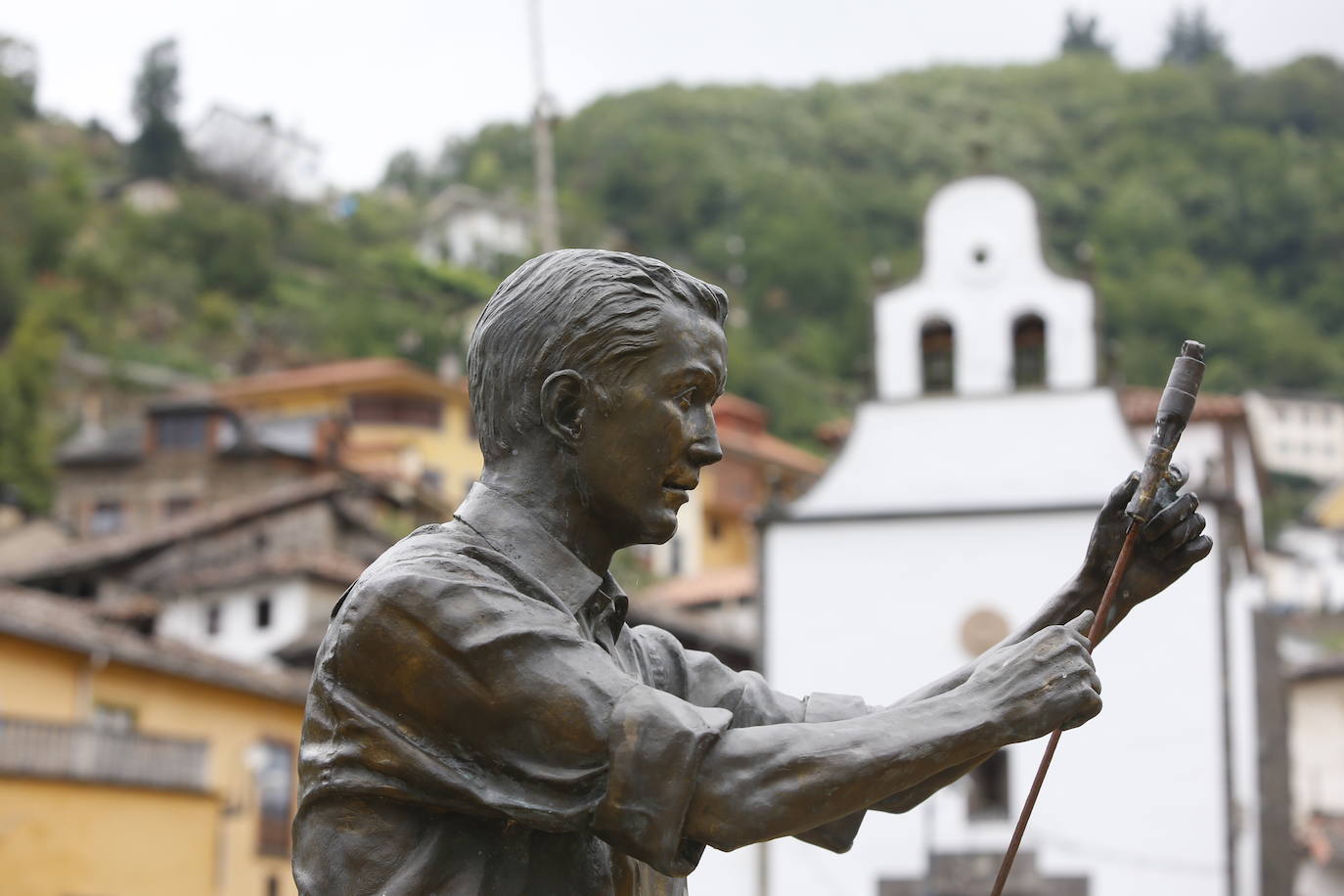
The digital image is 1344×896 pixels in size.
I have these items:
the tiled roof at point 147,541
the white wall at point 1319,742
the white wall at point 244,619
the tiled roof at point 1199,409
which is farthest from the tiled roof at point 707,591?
the white wall at point 1319,742

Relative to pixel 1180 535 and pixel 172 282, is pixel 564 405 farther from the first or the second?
pixel 172 282

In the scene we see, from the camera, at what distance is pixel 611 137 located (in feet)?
359

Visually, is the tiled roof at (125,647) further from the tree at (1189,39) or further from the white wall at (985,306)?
the tree at (1189,39)

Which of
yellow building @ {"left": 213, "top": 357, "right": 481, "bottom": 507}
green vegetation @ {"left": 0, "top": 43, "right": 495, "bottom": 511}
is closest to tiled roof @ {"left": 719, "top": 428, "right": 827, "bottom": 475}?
yellow building @ {"left": 213, "top": 357, "right": 481, "bottom": 507}

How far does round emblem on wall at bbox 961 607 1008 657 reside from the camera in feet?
91.2

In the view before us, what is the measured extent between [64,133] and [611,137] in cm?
2967

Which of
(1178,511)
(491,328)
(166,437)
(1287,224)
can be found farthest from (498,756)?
(1287,224)

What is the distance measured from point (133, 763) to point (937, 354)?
12.4 m

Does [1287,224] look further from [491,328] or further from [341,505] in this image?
[491,328]

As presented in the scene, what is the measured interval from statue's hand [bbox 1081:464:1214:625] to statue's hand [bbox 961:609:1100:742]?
0.36 m

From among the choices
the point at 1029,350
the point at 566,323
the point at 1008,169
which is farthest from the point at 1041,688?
the point at 1008,169

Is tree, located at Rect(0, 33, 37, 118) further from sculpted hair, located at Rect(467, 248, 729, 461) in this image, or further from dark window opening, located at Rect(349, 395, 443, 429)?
sculpted hair, located at Rect(467, 248, 729, 461)

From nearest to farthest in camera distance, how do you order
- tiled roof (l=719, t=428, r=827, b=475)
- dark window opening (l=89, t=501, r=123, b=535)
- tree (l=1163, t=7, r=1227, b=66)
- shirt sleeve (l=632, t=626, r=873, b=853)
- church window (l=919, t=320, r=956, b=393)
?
1. shirt sleeve (l=632, t=626, r=873, b=853)
2. church window (l=919, t=320, r=956, b=393)
3. dark window opening (l=89, t=501, r=123, b=535)
4. tiled roof (l=719, t=428, r=827, b=475)
5. tree (l=1163, t=7, r=1227, b=66)

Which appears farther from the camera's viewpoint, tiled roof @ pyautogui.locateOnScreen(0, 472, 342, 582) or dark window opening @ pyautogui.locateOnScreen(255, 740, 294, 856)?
tiled roof @ pyautogui.locateOnScreen(0, 472, 342, 582)
